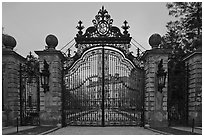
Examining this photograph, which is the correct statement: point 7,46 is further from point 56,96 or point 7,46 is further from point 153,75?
point 153,75

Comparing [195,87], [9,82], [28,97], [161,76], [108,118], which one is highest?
[161,76]

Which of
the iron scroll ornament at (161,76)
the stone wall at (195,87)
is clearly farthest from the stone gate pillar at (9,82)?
the stone wall at (195,87)

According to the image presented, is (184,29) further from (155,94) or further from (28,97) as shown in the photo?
(28,97)

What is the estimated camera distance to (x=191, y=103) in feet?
45.9

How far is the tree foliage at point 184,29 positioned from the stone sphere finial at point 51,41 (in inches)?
256

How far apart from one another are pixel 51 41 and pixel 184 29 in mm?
7843

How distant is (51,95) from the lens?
14000 mm

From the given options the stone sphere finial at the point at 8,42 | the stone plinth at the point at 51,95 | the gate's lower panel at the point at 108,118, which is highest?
the stone sphere finial at the point at 8,42

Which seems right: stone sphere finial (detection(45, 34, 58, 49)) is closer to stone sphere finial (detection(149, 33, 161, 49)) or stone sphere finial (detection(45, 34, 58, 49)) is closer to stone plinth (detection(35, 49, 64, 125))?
stone plinth (detection(35, 49, 64, 125))

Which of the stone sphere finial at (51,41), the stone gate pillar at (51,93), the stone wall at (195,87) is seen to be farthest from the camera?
the stone sphere finial at (51,41)

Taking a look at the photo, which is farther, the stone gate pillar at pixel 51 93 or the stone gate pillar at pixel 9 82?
the stone gate pillar at pixel 51 93

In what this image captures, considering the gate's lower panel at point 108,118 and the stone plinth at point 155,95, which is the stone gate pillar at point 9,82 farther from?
the stone plinth at point 155,95

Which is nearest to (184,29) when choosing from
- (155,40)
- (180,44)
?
(180,44)

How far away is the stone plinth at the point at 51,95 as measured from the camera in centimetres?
1396
